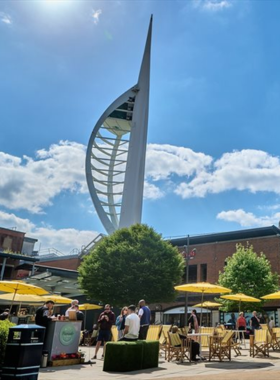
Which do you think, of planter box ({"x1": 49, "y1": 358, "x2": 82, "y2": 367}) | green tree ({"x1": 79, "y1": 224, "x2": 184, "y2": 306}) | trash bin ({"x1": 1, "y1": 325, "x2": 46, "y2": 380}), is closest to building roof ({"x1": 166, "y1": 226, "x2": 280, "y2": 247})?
green tree ({"x1": 79, "y1": 224, "x2": 184, "y2": 306})

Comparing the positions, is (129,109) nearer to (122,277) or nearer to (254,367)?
(122,277)

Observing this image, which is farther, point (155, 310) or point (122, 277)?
point (155, 310)

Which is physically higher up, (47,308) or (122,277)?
(122,277)

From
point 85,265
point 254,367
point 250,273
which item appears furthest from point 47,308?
point 250,273

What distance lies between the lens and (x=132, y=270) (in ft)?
83.9

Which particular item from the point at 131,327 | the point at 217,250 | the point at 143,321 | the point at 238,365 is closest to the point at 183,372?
the point at 131,327

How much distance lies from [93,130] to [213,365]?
39.1 metres

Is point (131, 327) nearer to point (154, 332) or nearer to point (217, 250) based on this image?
point (154, 332)

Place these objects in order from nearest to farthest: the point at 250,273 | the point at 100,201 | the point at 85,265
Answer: the point at 85,265 < the point at 250,273 < the point at 100,201

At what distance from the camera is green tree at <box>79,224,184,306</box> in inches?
1001

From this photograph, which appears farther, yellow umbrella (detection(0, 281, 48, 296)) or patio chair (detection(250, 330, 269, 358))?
yellow umbrella (detection(0, 281, 48, 296))

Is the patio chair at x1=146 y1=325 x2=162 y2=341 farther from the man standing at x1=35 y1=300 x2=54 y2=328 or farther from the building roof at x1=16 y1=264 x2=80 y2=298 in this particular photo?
the building roof at x1=16 y1=264 x2=80 y2=298

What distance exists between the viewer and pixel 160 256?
87.4 ft

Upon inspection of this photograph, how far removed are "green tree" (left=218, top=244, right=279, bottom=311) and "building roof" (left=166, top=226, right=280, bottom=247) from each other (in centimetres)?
654
